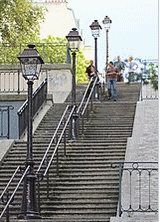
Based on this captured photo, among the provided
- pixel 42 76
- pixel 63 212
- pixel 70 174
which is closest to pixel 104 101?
pixel 42 76

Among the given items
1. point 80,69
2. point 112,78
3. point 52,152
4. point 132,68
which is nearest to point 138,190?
point 52,152

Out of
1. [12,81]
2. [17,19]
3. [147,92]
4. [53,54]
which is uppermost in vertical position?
[17,19]

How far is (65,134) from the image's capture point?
92.2ft

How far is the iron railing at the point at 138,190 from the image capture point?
74.7ft

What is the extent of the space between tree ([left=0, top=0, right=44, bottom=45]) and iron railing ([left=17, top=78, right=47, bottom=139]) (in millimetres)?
7734

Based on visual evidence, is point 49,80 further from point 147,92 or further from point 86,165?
point 86,165

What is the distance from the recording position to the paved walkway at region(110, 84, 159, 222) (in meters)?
22.4

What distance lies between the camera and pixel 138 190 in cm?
2414

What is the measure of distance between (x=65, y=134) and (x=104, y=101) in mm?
9222

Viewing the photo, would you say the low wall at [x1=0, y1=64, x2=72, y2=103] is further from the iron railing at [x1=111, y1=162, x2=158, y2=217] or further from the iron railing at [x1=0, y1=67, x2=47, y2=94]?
the iron railing at [x1=111, y1=162, x2=158, y2=217]

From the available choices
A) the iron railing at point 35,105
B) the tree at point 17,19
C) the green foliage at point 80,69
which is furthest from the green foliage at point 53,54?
the green foliage at point 80,69

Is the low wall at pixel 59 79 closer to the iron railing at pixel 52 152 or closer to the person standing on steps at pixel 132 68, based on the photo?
the person standing on steps at pixel 132 68

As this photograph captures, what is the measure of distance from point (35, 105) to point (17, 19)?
10.2 m

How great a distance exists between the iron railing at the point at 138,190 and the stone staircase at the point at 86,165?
370 mm
